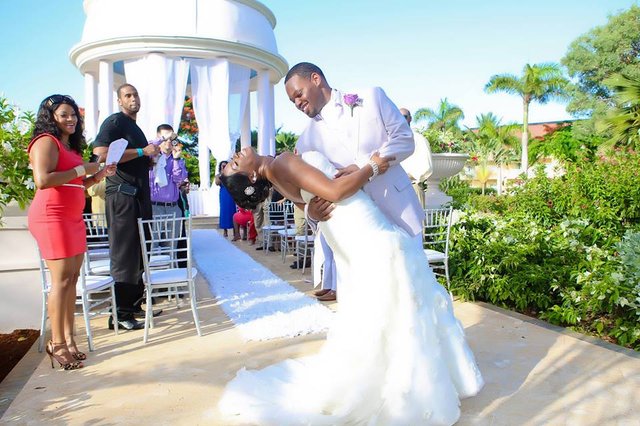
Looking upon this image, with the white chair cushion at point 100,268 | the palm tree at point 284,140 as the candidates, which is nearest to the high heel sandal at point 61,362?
the white chair cushion at point 100,268

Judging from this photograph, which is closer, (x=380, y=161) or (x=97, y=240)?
(x=380, y=161)

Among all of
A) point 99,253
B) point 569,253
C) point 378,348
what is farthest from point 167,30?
point 378,348

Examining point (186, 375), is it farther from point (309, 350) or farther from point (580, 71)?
point (580, 71)

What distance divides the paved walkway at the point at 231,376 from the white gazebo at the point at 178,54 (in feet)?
37.1

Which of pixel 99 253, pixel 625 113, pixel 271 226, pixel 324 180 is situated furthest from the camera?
pixel 625 113

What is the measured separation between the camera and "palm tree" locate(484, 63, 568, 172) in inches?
1264

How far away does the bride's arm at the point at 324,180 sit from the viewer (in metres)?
2.32

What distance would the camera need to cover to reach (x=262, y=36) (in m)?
15.8

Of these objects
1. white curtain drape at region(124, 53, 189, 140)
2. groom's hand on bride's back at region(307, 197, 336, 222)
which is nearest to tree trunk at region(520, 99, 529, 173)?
white curtain drape at region(124, 53, 189, 140)

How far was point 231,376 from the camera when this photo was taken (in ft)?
10.5

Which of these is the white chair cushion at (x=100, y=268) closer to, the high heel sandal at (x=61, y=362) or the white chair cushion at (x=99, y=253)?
the white chair cushion at (x=99, y=253)

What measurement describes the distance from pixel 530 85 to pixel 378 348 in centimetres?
3483

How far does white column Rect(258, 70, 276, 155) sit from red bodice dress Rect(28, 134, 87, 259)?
42.3 ft

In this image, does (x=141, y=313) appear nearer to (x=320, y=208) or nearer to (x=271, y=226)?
(x=320, y=208)
